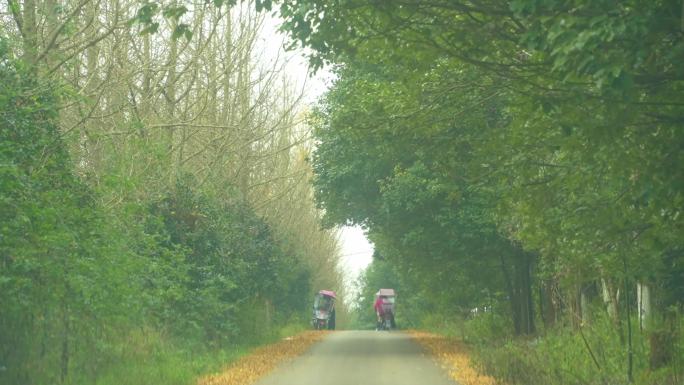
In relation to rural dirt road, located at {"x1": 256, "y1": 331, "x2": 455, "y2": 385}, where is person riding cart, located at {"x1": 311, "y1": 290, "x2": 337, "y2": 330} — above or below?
above

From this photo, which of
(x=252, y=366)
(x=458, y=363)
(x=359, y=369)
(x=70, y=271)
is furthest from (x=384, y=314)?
(x=70, y=271)

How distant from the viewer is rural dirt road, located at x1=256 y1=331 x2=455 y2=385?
1752 cm

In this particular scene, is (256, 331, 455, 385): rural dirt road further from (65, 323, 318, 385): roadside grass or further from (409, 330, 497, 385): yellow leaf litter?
(65, 323, 318, 385): roadside grass

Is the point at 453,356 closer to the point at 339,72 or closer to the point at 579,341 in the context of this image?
the point at 579,341

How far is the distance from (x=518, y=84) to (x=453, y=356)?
14.2 m

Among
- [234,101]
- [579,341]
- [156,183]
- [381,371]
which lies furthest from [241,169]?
[579,341]

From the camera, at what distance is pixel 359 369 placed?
2047cm

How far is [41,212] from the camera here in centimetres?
1190

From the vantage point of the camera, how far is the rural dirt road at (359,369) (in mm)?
17516

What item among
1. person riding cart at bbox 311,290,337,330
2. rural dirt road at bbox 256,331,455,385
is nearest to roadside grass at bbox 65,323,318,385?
rural dirt road at bbox 256,331,455,385

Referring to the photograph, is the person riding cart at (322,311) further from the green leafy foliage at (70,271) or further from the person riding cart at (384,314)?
the green leafy foliage at (70,271)

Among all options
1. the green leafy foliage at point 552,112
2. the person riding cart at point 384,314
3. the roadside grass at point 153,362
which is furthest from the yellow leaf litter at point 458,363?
the person riding cart at point 384,314

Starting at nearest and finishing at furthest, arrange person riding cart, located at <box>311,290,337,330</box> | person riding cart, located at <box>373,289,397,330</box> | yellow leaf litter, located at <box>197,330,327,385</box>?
1. yellow leaf litter, located at <box>197,330,327,385</box>
2. person riding cart, located at <box>373,289,397,330</box>
3. person riding cart, located at <box>311,290,337,330</box>

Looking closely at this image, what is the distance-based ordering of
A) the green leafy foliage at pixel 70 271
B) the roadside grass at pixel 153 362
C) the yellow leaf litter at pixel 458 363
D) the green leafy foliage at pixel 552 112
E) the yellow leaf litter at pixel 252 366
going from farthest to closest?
the yellow leaf litter at pixel 252 366 < the yellow leaf litter at pixel 458 363 < the roadside grass at pixel 153 362 < the green leafy foliage at pixel 70 271 < the green leafy foliage at pixel 552 112
